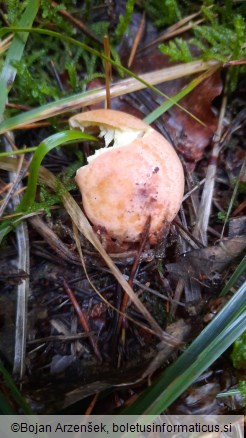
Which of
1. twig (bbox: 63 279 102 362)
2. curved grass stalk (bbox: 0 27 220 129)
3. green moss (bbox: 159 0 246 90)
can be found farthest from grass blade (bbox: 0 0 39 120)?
twig (bbox: 63 279 102 362)

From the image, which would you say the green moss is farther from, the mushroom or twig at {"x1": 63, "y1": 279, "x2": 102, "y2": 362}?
twig at {"x1": 63, "y1": 279, "x2": 102, "y2": 362}

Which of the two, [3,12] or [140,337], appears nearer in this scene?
[140,337]

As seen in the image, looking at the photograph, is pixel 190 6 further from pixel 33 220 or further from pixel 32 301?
pixel 32 301

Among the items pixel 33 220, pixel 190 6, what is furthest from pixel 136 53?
pixel 33 220

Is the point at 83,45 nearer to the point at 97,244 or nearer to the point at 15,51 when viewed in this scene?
the point at 15,51

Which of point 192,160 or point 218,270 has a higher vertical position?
point 192,160

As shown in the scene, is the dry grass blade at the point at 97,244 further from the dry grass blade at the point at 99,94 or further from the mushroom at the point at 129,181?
the dry grass blade at the point at 99,94

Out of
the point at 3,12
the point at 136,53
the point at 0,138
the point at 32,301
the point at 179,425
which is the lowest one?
the point at 179,425

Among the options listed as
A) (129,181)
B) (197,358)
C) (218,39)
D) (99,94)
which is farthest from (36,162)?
(218,39)
